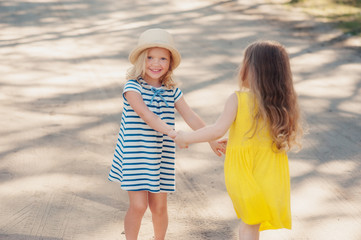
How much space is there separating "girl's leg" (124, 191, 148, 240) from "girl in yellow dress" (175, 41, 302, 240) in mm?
585

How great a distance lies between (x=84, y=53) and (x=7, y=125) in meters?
2.83

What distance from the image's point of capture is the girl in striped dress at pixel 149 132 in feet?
10.5

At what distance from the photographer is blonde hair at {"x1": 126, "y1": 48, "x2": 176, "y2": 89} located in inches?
128

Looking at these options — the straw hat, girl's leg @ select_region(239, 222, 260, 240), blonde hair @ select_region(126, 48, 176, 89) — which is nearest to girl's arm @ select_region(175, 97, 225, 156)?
blonde hair @ select_region(126, 48, 176, 89)

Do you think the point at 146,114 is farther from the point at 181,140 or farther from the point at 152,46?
the point at 152,46

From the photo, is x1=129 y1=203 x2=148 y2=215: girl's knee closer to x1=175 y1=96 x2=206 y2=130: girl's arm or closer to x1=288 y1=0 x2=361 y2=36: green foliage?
x1=175 y1=96 x2=206 y2=130: girl's arm

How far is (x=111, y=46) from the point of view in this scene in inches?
327

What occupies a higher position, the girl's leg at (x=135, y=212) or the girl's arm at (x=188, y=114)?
the girl's arm at (x=188, y=114)

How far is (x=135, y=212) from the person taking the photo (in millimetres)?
3248

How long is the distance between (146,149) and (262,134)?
72 cm

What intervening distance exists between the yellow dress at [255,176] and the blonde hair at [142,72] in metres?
0.57

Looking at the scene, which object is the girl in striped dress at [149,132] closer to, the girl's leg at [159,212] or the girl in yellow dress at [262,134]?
the girl's leg at [159,212]

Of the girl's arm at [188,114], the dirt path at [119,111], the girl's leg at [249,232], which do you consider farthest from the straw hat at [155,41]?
the dirt path at [119,111]

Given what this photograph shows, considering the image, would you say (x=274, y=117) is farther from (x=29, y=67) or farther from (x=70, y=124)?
(x=29, y=67)
